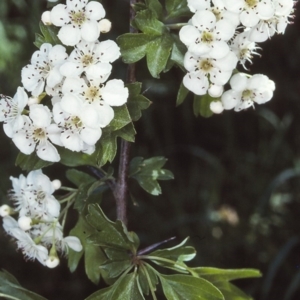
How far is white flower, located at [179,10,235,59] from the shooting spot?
1.21m

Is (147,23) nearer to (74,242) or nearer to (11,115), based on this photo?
(11,115)

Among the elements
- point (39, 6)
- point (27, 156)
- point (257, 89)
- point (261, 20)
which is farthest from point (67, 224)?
point (261, 20)

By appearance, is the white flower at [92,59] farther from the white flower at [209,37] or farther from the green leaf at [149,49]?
the white flower at [209,37]

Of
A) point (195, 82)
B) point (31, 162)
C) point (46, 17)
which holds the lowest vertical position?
point (31, 162)

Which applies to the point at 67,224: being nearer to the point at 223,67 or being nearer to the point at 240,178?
the point at 240,178

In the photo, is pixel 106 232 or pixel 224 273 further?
pixel 224 273

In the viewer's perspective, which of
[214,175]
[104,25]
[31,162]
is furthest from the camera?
[214,175]

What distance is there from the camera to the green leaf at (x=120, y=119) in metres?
1.23

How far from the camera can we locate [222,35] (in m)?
1.22

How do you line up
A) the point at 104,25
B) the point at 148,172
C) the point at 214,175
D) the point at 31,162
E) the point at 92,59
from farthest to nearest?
1. the point at 214,175
2. the point at 148,172
3. the point at 31,162
4. the point at 104,25
5. the point at 92,59

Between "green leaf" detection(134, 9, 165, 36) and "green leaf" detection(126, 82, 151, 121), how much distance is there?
4.8 inches

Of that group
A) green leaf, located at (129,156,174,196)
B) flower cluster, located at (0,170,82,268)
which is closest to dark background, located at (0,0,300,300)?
green leaf, located at (129,156,174,196)

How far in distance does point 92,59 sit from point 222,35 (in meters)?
0.27

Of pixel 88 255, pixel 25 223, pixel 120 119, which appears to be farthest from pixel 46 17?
pixel 88 255
